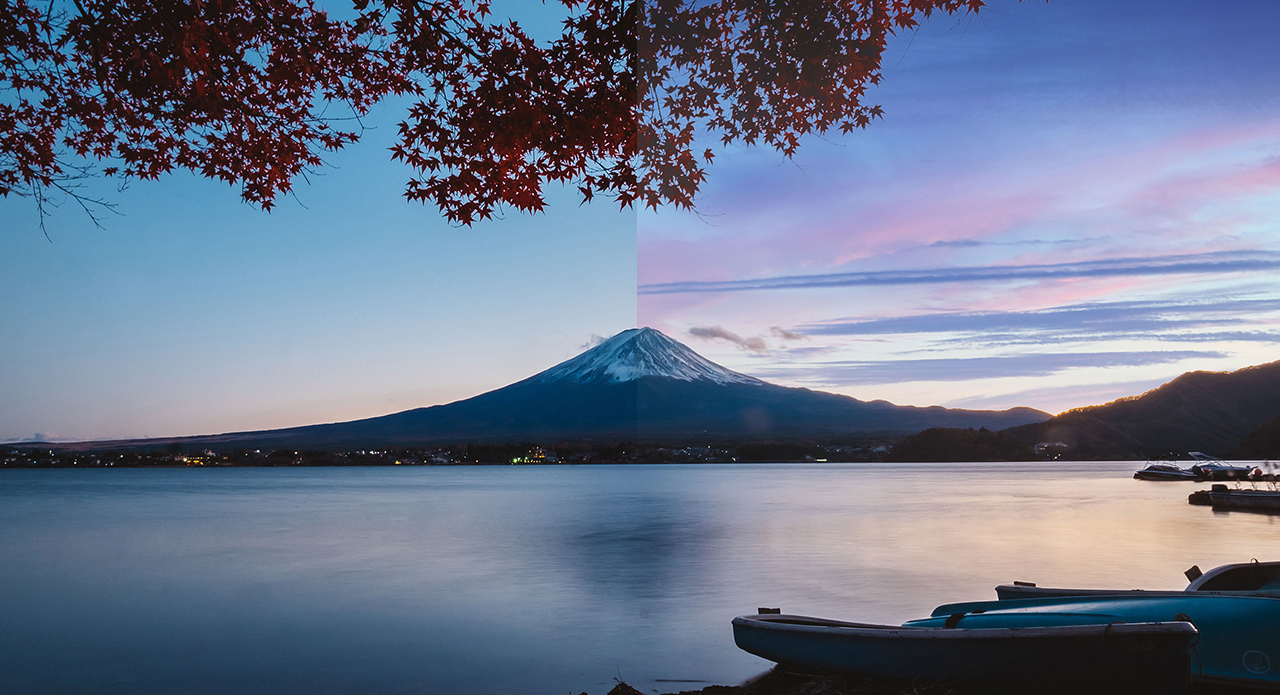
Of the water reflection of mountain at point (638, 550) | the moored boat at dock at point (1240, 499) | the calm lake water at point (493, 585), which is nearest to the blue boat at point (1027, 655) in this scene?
the calm lake water at point (493, 585)

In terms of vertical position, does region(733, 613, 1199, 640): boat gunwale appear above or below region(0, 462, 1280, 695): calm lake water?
above

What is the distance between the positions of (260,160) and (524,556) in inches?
722

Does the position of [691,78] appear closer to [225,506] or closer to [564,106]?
[564,106]

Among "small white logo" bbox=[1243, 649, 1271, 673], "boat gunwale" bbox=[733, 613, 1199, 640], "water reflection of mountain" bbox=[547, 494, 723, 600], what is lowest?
"water reflection of mountain" bbox=[547, 494, 723, 600]

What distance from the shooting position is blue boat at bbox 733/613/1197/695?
5.52 meters

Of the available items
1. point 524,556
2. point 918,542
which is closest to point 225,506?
point 524,556

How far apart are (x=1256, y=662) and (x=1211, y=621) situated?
380 millimetres

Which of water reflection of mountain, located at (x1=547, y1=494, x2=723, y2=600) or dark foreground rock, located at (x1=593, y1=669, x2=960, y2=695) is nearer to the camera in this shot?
dark foreground rock, located at (x1=593, y1=669, x2=960, y2=695)

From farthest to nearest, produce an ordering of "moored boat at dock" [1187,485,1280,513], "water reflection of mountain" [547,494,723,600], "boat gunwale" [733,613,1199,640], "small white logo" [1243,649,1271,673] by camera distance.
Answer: "moored boat at dock" [1187,485,1280,513] → "water reflection of mountain" [547,494,723,600] → "small white logo" [1243,649,1271,673] → "boat gunwale" [733,613,1199,640]

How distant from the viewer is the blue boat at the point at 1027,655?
552 centimetres

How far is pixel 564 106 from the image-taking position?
21.6ft

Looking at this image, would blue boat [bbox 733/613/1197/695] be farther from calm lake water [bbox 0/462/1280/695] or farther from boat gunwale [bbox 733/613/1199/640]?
calm lake water [bbox 0/462/1280/695]

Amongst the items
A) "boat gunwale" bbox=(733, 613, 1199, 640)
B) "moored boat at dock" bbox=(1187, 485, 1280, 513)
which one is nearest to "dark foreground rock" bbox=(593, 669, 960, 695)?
"boat gunwale" bbox=(733, 613, 1199, 640)

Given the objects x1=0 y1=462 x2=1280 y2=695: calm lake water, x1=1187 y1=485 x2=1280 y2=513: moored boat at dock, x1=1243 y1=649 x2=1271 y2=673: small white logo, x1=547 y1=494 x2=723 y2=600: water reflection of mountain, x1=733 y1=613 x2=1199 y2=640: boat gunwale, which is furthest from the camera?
x1=1187 y1=485 x2=1280 y2=513: moored boat at dock
